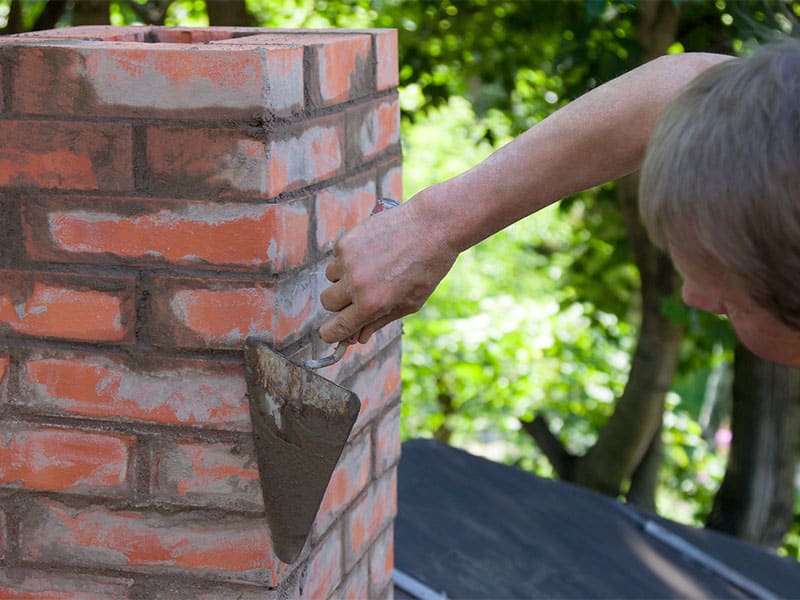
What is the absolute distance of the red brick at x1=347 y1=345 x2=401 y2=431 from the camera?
163 centimetres

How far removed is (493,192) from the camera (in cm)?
137

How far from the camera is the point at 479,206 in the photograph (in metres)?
1.37

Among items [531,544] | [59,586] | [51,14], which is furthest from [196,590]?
[51,14]

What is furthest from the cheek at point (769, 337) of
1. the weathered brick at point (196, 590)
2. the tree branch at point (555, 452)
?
the tree branch at point (555, 452)

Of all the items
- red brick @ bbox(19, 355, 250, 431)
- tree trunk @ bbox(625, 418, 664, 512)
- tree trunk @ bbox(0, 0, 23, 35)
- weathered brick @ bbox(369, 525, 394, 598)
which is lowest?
tree trunk @ bbox(625, 418, 664, 512)

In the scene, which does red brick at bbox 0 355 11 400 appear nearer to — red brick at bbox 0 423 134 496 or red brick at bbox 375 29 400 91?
red brick at bbox 0 423 134 496

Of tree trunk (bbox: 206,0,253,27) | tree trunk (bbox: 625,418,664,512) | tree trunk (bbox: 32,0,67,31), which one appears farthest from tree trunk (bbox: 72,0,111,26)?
tree trunk (bbox: 625,418,664,512)

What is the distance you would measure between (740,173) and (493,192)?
1.61ft

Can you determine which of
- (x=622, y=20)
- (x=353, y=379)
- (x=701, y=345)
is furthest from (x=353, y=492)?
(x=701, y=345)

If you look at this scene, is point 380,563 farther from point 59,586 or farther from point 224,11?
point 224,11

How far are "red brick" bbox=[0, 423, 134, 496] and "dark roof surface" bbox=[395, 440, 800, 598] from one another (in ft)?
3.86

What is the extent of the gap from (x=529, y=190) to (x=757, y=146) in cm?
49

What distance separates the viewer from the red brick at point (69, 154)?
1305 mm

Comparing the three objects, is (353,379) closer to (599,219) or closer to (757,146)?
(757,146)
